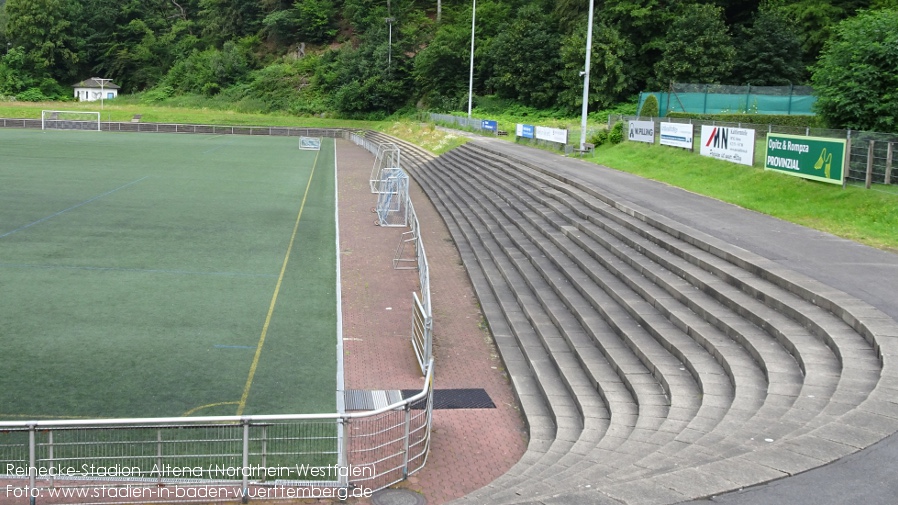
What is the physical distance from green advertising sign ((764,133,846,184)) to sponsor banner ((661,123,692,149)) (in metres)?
5.52

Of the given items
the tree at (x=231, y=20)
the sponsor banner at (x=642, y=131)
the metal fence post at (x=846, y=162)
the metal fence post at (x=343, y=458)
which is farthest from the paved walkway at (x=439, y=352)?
the tree at (x=231, y=20)

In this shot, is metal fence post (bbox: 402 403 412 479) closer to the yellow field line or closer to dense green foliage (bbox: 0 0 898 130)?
the yellow field line

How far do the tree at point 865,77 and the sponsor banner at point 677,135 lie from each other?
4.28 metres

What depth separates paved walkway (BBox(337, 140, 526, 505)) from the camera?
9031 mm

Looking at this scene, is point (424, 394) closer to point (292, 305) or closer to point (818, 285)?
point (818, 285)

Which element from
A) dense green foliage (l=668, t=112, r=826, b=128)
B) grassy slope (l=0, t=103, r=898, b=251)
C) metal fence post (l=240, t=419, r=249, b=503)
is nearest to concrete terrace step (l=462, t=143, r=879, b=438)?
grassy slope (l=0, t=103, r=898, b=251)

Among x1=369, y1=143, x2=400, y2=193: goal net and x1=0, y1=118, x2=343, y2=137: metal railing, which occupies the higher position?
x1=0, y1=118, x2=343, y2=137: metal railing

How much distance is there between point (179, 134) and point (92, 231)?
53.2m

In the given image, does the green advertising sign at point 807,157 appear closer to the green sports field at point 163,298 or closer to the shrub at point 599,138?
the green sports field at point 163,298

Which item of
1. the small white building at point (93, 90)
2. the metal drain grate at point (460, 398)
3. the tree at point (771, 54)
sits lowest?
the metal drain grate at point (460, 398)

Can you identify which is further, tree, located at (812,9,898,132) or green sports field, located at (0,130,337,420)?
tree, located at (812,9,898,132)

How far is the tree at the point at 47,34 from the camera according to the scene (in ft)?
324

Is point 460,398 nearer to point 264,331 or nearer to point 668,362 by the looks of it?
point 668,362

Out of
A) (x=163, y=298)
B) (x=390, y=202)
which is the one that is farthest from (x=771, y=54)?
(x=163, y=298)
